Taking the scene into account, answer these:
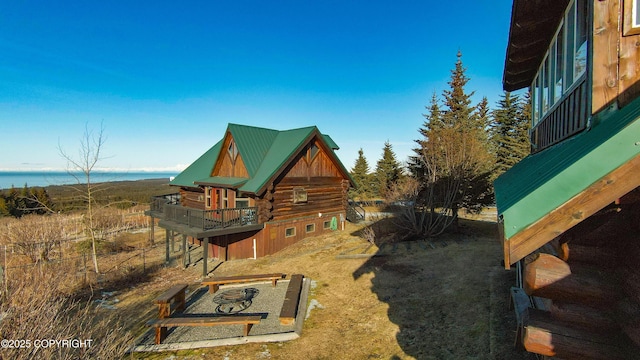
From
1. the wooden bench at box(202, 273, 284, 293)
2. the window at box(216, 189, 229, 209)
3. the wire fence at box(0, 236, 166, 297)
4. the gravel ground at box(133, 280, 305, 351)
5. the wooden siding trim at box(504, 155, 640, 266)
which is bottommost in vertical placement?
the wire fence at box(0, 236, 166, 297)

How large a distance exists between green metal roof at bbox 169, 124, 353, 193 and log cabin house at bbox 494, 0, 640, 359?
1637cm

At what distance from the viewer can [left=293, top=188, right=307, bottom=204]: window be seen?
20906mm

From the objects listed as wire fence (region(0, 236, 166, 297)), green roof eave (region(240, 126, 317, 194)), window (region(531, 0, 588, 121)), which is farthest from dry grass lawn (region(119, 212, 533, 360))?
window (region(531, 0, 588, 121))

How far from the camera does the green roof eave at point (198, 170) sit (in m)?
23.6

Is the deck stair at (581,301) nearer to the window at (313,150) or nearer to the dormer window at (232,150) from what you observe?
the window at (313,150)

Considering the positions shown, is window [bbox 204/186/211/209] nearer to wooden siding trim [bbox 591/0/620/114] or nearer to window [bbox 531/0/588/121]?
window [bbox 531/0/588/121]

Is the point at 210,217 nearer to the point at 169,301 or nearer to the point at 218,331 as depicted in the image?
→ the point at 169,301

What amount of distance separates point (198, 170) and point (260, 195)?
8.32 metres

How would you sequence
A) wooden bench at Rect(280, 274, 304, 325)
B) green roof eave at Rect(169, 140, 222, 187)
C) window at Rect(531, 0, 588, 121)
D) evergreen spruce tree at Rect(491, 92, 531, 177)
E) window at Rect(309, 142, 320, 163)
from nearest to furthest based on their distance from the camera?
window at Rect(531, 0, 588, 121) → wooden bench at Rect(280, 274, 304, 325) → window at Rect(309, 142, 320, 163) → green roof eave at Rect(169, 140, 222, 187) → evergreen spruce tree at Rect(491, 92, 531, 177)

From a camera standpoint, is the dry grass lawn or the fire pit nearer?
the dry grass lawn

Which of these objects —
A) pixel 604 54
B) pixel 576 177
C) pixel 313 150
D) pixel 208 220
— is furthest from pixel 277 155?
pixel 576 177

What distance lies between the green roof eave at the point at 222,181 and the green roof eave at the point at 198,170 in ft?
3.20

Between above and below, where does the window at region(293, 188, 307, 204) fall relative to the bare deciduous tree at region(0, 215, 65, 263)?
above

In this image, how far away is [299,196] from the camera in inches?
834
